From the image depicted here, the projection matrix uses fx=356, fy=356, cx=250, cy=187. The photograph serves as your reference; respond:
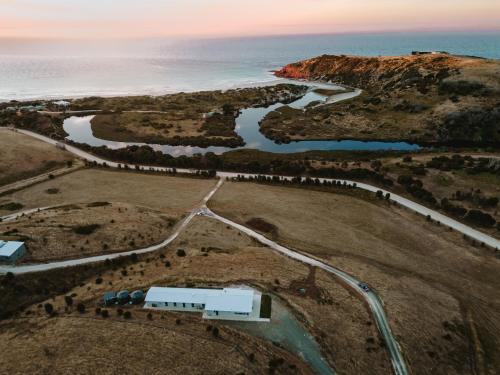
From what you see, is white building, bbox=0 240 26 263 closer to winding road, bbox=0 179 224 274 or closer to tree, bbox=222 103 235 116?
winding road, bbox=0 179 224 274

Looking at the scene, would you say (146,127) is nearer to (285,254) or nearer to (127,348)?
(285,254)

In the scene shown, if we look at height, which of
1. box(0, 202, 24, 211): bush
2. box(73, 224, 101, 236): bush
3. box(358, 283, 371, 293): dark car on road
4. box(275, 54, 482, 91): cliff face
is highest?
box(275, 54, 482, 91): cliff face

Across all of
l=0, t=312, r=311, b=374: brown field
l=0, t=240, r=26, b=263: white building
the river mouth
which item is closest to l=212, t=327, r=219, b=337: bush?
l=0, t=312, r=311, b=374: brown field

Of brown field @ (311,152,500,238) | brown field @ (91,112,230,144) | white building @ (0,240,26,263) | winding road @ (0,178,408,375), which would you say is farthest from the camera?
brown field @ (91,112,230,144)

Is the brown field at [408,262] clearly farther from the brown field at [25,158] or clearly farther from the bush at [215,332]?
the brown field at [25,158]

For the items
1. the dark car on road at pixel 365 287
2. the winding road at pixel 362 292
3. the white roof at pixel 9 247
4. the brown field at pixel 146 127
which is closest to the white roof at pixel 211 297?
the winding road at pixel 362 292

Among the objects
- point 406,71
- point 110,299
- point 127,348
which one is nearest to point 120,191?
point 110,299
